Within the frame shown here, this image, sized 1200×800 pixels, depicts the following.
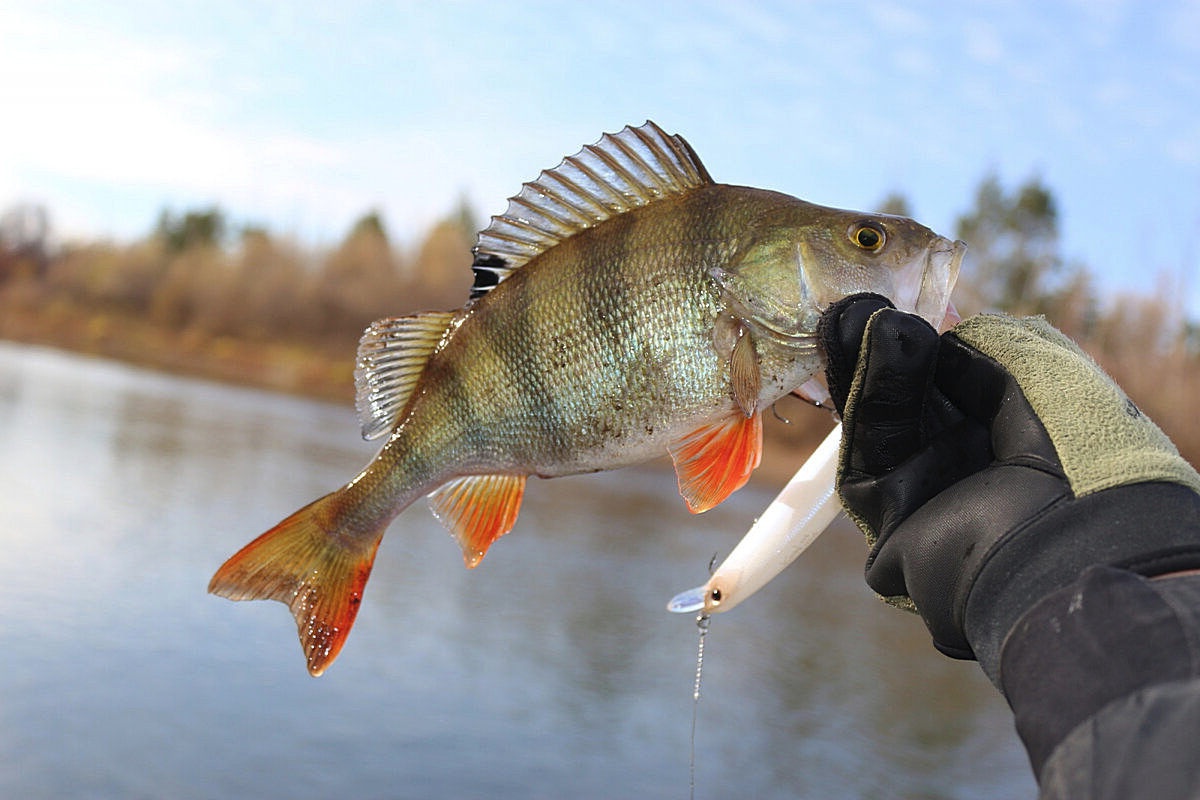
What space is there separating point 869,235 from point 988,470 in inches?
23.5

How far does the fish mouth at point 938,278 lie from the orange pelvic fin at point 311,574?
4.61ft

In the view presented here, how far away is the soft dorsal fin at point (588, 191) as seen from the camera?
2.30 m

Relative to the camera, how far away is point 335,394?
3616 cm

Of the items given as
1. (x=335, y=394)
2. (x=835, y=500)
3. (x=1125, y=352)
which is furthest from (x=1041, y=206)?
(x=835, y=500)

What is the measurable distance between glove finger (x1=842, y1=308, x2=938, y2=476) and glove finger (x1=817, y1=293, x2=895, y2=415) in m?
0.05

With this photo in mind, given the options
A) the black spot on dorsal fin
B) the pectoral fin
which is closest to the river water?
the black spot on dorsal fin

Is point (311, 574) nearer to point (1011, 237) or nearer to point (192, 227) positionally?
point (1011, 237)

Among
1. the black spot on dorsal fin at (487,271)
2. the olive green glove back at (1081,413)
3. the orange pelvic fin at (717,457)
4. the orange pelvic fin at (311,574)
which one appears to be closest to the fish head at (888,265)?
the olive green glove back at (1081,413)

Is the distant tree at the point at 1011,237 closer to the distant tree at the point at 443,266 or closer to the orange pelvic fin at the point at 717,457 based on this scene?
the distant tree at the point at 443,266

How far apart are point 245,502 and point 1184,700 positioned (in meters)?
17.7

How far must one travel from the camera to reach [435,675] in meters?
11.2

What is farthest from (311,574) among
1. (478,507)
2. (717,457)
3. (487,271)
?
(717,457)

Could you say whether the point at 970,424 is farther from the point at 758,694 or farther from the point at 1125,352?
the point at 1125,352

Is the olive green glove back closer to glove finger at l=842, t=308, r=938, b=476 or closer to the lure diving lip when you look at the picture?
glove finger at l=842, t=308, r=938, b=476
